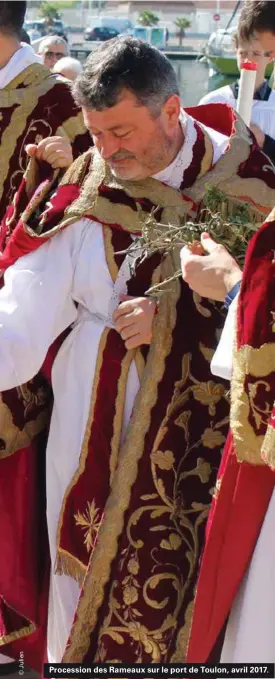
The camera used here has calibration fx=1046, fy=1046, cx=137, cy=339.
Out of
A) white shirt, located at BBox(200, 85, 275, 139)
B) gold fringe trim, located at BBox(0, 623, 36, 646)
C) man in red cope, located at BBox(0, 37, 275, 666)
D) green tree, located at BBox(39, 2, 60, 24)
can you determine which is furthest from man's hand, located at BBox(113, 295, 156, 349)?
green tree, located at BBox(39, 2, 60, 24)

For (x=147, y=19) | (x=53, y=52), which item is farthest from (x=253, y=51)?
(x=147, y=19)

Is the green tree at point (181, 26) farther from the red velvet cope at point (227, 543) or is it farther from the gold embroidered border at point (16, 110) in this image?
the red velvet cope at point (227, 543)

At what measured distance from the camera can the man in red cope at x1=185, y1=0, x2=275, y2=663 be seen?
210 cm

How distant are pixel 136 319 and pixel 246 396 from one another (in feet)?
1.91

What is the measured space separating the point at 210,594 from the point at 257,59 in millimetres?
3214

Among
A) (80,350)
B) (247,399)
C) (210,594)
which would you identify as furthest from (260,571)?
(80,350)

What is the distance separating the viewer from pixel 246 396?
2.13 meters

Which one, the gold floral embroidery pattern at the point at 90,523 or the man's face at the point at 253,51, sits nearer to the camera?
the gold floral embroidery pattern at the point at 90,523

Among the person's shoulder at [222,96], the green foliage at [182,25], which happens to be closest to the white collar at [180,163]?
the person's shoulder at [222,96]

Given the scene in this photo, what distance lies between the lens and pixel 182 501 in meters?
2.70

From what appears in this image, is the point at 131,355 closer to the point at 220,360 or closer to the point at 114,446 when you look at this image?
the point at 114,446

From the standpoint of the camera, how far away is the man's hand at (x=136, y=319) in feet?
8.67

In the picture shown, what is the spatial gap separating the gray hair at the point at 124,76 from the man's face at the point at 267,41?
2374 millimetres
